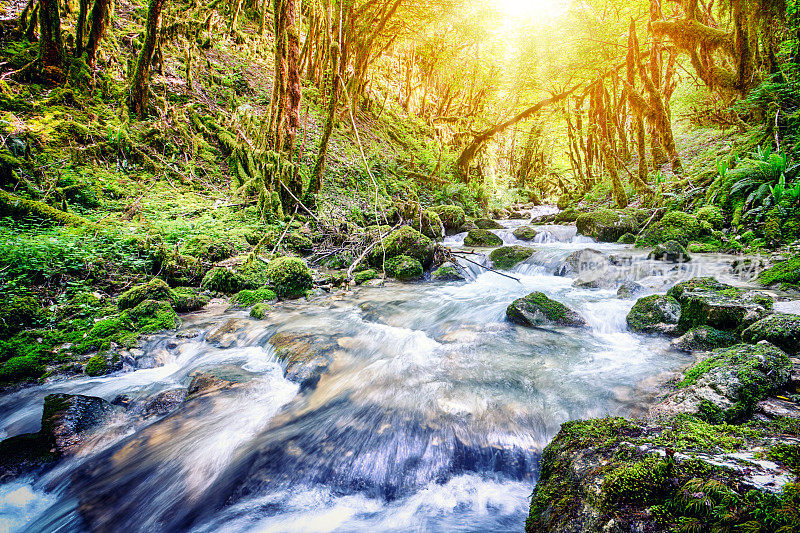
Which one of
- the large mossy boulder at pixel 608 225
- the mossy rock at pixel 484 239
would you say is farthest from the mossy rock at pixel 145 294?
the large mossy boulder at pixel 608 225

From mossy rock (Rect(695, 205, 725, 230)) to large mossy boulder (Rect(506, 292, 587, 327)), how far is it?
5.53 m

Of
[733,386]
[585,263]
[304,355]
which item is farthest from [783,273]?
[304,355]

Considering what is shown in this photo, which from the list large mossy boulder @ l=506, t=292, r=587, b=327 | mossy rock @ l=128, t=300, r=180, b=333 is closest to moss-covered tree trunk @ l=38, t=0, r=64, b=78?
mossy rock @ l=128, t=300, r=180, b=333

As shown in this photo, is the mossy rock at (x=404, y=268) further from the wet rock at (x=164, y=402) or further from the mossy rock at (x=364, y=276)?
the wet rock at (x=164, y=402)

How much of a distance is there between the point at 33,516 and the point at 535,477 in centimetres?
338

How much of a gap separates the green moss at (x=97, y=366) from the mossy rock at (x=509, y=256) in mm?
8163

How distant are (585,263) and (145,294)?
882 centimetres

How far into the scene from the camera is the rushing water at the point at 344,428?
2148 millimetres

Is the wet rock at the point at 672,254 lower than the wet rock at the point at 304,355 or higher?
higher

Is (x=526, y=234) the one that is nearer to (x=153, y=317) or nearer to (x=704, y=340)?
(x=704, y=340)

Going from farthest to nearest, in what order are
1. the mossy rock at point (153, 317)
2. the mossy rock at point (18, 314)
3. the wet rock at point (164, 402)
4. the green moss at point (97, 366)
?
the mossy rock at point (153, 317) → the mossy rock at point (18, 314) → the green moss at point (97, 366) → the wet rock at point (164, 402)

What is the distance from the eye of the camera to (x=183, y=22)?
10719 millimetres

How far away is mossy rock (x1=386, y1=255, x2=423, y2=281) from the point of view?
8164 mm

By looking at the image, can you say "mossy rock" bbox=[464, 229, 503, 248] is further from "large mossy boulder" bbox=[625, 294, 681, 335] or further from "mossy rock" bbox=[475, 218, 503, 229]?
"large mossy boulder" bbox=[625, 294, 681, 335]
